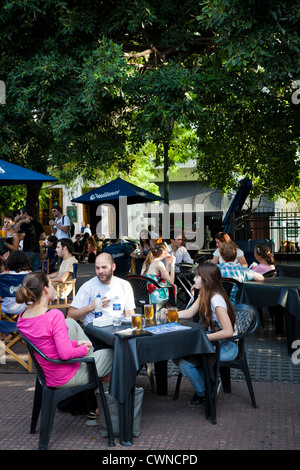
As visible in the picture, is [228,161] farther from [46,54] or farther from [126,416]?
[126,416]

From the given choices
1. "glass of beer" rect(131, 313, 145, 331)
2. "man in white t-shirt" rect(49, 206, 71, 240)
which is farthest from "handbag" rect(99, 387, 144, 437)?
"man in white t-shirt" rect(49, 206, 71, 240)

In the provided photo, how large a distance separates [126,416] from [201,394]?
3.56 feet

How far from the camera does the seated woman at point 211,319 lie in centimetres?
498

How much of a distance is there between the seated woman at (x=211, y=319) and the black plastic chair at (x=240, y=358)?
0.07m

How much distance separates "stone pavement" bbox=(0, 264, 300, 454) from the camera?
430 cm

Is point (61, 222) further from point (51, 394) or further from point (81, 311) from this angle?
point (51, 394)

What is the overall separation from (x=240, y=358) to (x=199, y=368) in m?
0.43

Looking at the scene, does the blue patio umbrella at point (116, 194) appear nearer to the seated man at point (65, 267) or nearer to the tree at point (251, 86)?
the tree at point (251, 86)

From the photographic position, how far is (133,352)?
14.3ft

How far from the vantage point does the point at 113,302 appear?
216 inches

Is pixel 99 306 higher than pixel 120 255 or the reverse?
the reverse

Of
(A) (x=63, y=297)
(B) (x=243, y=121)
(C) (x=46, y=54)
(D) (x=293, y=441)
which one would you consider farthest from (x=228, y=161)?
(D) (x=293, y=441)

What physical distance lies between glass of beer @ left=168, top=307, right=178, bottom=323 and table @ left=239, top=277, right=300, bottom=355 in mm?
2612

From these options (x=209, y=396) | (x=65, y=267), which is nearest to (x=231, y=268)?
(x=65, y=267)
